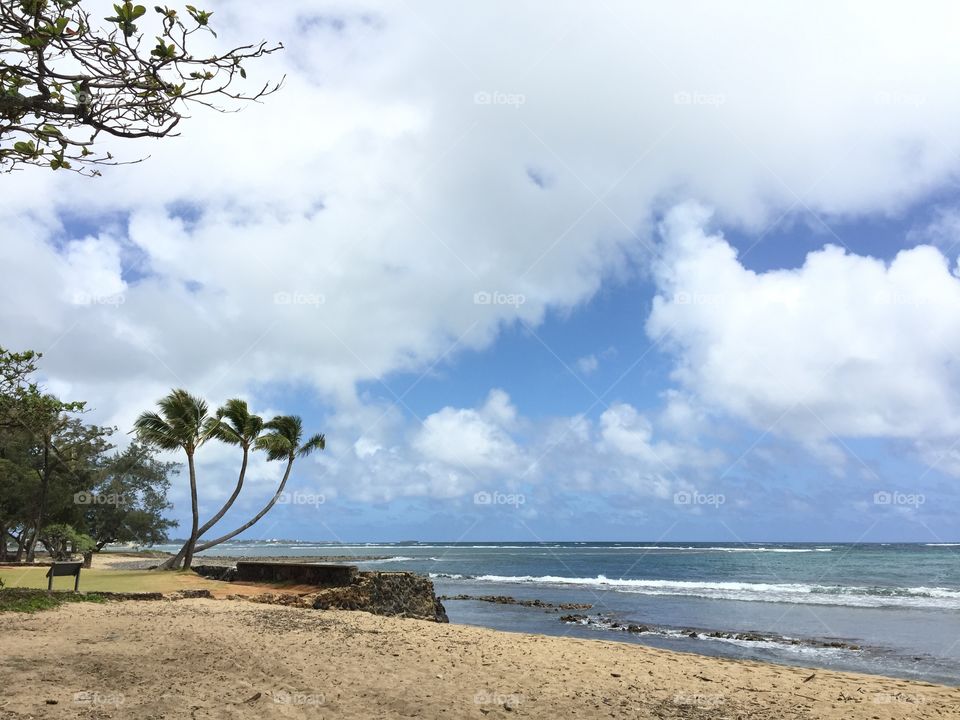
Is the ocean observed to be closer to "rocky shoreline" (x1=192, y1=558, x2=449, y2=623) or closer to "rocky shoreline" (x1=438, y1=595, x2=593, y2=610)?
"rocky shoreline" (x1=438, y1=595, x2=593, y2=610)

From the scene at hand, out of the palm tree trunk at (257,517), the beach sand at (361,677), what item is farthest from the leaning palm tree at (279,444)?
the beach sand at (361,677)

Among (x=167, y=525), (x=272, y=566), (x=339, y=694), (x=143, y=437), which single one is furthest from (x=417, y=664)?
(x=167, y=525)

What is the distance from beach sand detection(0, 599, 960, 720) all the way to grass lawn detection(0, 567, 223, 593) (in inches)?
226

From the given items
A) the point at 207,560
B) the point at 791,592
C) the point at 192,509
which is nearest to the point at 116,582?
the point at 192,509

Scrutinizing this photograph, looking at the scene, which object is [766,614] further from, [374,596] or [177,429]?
[177,429]

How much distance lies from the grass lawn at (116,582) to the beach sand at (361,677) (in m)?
5.75

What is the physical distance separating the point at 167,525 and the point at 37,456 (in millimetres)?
15433

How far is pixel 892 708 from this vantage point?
8055 mm

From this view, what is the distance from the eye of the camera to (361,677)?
768 cm

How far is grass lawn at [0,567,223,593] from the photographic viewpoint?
16411 mm

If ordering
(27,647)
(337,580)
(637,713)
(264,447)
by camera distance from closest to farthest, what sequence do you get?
(637,713), (27,647), (337,580), (264,447)

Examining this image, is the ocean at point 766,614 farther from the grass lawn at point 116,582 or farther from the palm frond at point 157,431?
the palm frond at point 157,431

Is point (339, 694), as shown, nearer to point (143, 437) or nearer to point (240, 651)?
point (240, 651)

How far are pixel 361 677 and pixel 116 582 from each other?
14.1 meters
